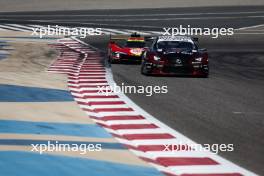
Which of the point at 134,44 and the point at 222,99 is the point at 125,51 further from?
the point at 222,99

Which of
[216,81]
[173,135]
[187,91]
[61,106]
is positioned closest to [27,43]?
[216,81]

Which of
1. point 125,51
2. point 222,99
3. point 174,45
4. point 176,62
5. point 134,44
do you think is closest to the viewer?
point 222,99

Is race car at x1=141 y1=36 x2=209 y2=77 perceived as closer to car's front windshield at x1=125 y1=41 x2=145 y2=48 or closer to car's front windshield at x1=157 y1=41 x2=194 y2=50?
car's front windshield at x1=157 y1=41 x2=194 y2=50

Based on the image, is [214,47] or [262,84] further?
[214,47]

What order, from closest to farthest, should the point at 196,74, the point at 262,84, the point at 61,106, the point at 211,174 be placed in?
the point at 211,174 < the point at 61,106 < the point at 262,84 < the point at 196,74

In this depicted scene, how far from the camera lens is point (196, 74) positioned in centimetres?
1922

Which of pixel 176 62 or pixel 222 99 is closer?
pixel 222 99

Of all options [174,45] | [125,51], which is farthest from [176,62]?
[125,51]

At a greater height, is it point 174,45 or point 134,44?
point 174,45

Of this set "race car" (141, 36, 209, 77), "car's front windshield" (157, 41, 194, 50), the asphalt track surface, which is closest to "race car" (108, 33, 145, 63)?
the asphalt track surface

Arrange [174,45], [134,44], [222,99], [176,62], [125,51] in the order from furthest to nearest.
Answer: [134,44], [125,51], [174,45], [176,62], [222,99]

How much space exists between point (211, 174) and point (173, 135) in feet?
7.56

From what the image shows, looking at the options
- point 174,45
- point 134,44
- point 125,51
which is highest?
point 174,45

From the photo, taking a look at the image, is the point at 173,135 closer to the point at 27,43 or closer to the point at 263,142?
the point at 263,142
